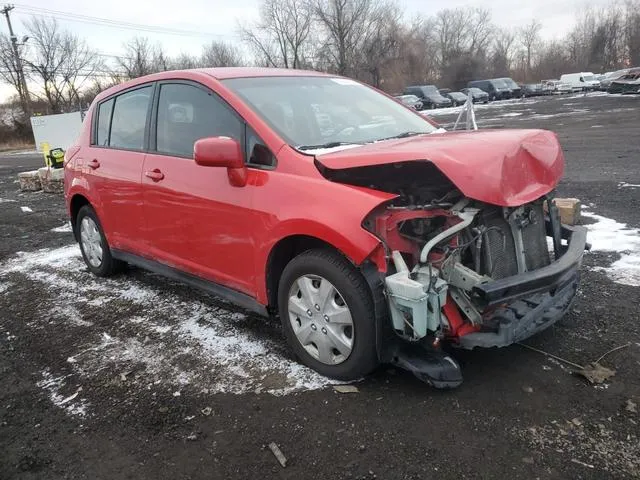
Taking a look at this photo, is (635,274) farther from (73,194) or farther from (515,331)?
(73,194)

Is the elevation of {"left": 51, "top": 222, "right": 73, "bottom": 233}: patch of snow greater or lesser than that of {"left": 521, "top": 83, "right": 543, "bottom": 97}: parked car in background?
lesser

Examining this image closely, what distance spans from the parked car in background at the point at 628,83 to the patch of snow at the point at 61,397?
38632 mm

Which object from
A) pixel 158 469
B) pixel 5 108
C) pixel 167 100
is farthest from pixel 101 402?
pixel 5 108

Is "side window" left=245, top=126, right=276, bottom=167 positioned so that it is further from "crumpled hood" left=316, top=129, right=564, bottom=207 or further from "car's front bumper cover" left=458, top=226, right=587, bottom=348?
"car's front bumper cover" left=458, top=226, right=587, bottom=348

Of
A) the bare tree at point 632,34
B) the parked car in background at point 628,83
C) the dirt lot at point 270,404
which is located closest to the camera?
the dirt lot at point 270,404

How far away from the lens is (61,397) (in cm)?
318

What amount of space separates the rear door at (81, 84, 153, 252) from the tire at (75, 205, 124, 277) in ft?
0.78

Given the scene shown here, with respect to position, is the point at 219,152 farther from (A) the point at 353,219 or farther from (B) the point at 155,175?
(B) the point at 155,175

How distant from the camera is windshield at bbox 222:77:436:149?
3.43 metres

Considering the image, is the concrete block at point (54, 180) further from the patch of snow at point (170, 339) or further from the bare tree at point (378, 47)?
the bare tree at point (378, 47)

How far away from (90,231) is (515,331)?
4.26 m

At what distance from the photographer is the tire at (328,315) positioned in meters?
2.81

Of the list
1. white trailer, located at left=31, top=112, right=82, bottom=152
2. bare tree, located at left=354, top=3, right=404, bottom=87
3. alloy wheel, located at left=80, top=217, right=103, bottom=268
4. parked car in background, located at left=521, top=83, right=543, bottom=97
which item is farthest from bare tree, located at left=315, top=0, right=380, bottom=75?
alloy wheel, located at left=80, top=217, right=103, bottom=268

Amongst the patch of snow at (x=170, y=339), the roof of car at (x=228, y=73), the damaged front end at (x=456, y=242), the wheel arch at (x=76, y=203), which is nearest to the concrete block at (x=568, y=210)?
the damaged front end at (x=456, y=242)
